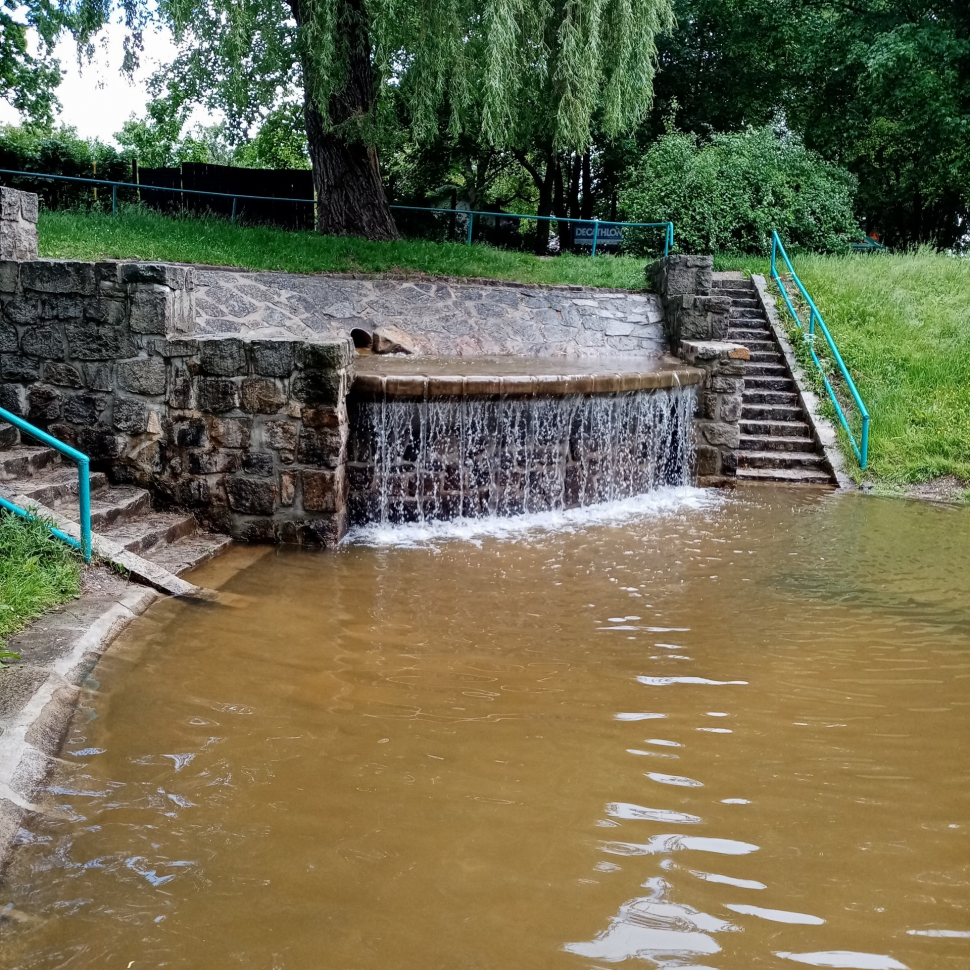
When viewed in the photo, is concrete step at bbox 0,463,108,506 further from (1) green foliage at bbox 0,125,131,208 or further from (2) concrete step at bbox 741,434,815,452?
(1) green foliage at bbox 0,125,131,208

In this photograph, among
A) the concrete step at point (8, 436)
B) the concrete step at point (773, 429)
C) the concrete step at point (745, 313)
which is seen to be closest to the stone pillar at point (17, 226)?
the concrete step at point (8, 436)

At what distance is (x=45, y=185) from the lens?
1540 centimetres

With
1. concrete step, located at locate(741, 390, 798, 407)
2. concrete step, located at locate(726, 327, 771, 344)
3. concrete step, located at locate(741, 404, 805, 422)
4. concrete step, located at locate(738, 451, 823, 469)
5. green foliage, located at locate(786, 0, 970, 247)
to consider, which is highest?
green foliage, located at locate(786, 0, 970, 247)

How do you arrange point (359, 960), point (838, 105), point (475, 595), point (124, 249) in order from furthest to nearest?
1. point (838, 105)
2. point (124, 249)
3. point (475, 595)
4. point (359, 960)

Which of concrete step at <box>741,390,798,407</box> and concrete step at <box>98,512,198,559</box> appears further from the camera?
concrete step at <box>741,390,798,407</box>

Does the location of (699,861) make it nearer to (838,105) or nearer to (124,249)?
(124,249)

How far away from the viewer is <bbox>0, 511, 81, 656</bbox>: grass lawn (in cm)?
447

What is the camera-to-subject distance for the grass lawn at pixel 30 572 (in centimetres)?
447

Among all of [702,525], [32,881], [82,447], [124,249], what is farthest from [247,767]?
[124,249]

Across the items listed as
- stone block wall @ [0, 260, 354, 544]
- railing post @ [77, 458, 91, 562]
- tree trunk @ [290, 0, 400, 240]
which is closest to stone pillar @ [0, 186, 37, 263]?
stone block wall @ [0, 260, 354, 544]

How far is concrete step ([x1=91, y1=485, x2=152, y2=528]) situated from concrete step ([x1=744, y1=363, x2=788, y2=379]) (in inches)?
306

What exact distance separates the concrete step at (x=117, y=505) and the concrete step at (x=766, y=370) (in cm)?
777

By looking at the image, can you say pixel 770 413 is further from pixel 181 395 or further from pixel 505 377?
pixel 181 395

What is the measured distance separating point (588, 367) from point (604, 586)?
4.31m
